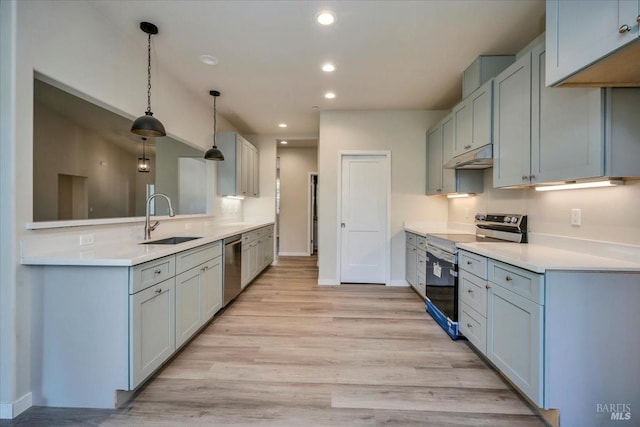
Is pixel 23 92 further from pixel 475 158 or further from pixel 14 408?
pixel 475 158

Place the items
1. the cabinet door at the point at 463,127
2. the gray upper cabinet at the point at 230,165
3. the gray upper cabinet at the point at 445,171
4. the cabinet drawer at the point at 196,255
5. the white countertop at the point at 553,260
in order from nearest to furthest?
1. the white countertop at the point at 553,260
2. the cabinet drawer at the point at 196,255
3. the cabinet door at the point at 463,127
4. the gray upper cabinet at the point at 445,171
5. the gray upper cabinet at the point at 230,165

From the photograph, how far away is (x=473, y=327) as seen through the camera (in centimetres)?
230

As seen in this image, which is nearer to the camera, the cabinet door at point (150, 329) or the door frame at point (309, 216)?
the cabinet door at point (150, 329)

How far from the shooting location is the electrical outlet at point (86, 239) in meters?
2.05

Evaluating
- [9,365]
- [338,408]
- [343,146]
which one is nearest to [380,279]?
[343,146]

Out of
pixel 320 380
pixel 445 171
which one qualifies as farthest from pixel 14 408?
pixel 445 171

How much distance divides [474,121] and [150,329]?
3.29 meters

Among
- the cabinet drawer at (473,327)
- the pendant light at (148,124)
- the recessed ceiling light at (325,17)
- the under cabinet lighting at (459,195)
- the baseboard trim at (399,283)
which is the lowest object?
the baseboard trim at (399,283)

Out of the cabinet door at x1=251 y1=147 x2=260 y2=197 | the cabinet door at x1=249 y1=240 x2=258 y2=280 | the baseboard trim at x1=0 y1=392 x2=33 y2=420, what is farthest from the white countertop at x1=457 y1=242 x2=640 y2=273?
the cabinet door at x1=251 y1=147 x2=260 y2=197

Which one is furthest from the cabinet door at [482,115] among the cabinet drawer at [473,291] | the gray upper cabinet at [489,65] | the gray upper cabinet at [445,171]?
the cabinet drawer at [473,291]

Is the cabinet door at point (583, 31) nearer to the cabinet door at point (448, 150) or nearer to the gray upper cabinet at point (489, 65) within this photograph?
the gray upper cabinet at point (489, 65)

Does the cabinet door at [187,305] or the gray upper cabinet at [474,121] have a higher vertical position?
the gray upper cabinet at [474,121]

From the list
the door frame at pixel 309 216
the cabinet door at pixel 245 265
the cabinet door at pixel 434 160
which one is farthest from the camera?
the door frame at pixel 309 216

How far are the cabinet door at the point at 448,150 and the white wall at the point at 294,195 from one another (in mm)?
4212
